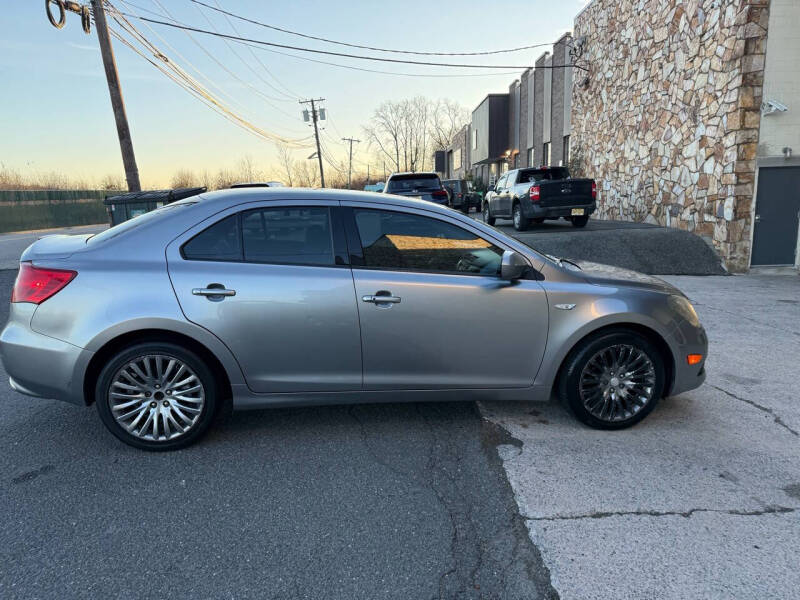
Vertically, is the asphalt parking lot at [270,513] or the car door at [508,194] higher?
the car door at [508,194]

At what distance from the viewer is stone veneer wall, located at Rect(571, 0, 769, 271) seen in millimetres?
10812

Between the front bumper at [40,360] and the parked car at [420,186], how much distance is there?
15.2 m

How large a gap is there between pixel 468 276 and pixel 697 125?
11572mm

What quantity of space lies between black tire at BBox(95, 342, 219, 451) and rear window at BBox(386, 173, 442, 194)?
50.0 ft

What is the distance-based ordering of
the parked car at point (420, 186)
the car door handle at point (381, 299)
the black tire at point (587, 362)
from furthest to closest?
the parked car at point (420, 186) < the black tire at point (587, 362) < the car door handle at point (381, 299)

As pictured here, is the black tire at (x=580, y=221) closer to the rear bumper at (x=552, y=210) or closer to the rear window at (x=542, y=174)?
the rear bumper at (x=552, y=210)

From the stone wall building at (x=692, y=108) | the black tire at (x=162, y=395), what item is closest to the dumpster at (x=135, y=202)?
the black tire at (x=162, y=395)

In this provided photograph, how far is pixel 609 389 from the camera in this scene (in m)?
3.73

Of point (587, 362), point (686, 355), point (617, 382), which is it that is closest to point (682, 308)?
point (686, 355)

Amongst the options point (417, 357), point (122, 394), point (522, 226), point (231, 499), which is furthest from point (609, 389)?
point (522, 226)

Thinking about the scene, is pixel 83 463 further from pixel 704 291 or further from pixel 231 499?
pixel 704 291

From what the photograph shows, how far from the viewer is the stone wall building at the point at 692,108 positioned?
10578mm

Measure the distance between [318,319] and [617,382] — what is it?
214cm

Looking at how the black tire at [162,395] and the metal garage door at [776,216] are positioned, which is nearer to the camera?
the black tire at [162,395]
